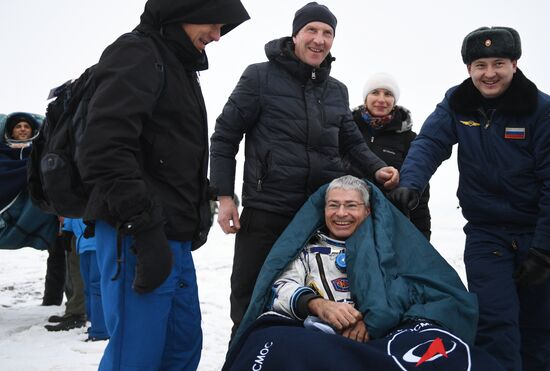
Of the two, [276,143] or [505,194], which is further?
[276,143]

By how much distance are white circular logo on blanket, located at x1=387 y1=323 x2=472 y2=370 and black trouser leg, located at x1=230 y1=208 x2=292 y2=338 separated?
989 millimetres

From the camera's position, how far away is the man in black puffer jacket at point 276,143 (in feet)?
9.34

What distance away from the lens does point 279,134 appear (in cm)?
286

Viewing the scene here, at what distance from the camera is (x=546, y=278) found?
2455 millimetres

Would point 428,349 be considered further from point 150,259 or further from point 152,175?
point 152,175

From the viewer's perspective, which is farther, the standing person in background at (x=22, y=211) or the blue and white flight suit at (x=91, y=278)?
the standing person in background at (x=22, y=211)

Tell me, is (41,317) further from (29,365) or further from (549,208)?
(549,208)

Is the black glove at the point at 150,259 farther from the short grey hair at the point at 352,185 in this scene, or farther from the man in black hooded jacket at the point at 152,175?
the short grey hair at the point at 352,185

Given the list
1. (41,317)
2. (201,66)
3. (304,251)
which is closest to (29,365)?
(41,317)

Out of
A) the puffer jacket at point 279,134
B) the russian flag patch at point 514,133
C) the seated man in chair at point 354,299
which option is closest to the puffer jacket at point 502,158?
the russian flag patch at point 514,133

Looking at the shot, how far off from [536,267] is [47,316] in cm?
414

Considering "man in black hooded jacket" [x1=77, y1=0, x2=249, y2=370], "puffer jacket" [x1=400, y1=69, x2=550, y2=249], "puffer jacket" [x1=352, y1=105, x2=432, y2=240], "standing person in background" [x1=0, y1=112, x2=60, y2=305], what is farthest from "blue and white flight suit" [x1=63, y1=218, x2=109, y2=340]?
"puffer jacket" [x1=400, y1=69, x2=550, y2=249]

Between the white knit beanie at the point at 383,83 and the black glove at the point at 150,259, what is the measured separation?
8.21ft

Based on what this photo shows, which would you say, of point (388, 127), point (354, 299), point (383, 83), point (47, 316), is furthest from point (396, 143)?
point (47, 316)
